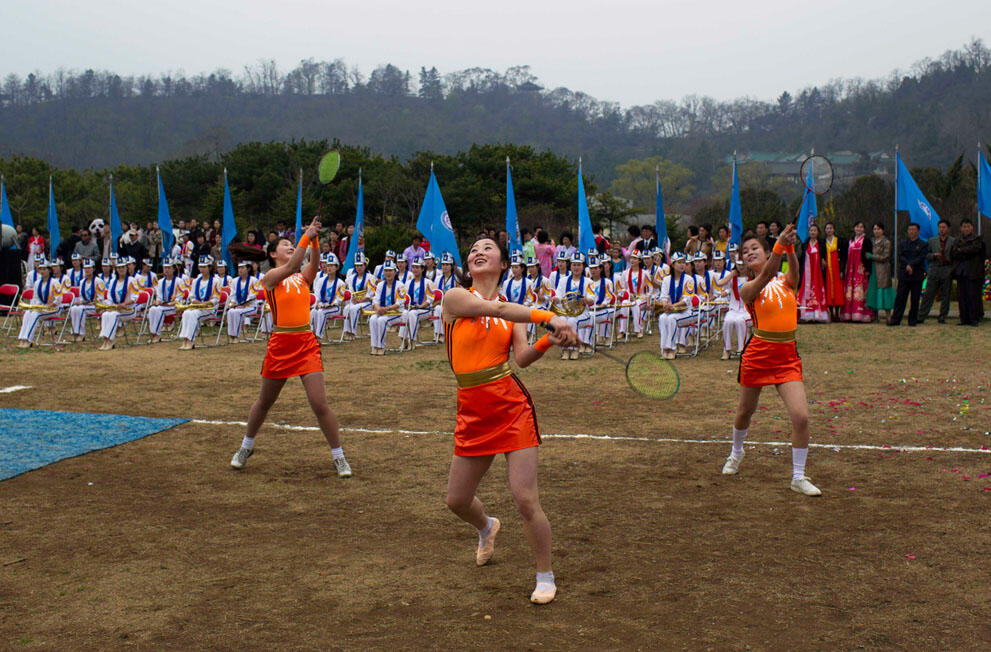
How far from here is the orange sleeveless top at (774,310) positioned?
269 inches

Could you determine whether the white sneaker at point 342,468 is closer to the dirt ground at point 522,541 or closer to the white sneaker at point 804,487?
the dirt ground at point 522,541

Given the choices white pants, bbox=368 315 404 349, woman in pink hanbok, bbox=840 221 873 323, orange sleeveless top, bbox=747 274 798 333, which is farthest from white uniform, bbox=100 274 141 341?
woman in pink hanbok, bbox=840 221 873 323

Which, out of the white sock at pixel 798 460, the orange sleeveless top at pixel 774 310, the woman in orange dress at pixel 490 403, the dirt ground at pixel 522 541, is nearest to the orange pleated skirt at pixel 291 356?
the dirt ground at pixel 522 541

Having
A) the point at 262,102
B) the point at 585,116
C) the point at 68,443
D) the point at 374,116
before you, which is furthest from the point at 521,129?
the point at 68,443

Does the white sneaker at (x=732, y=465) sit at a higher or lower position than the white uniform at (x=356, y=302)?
lower

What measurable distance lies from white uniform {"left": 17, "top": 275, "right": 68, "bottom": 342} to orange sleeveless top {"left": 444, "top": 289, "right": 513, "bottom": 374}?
1655cm

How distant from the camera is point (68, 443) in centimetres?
852

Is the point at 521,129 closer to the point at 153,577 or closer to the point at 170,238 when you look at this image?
the point at 170,238

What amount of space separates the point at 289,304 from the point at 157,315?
42.8 feet

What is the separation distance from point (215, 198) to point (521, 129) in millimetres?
61978

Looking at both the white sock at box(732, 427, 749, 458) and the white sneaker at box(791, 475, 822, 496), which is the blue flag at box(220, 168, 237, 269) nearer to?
the white sock at box(732, 427, 749, 458)

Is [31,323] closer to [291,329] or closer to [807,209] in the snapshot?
[291,329]

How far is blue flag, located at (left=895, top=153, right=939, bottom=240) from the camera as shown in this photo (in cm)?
1739

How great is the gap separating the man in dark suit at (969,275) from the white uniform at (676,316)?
6303 millimetres
